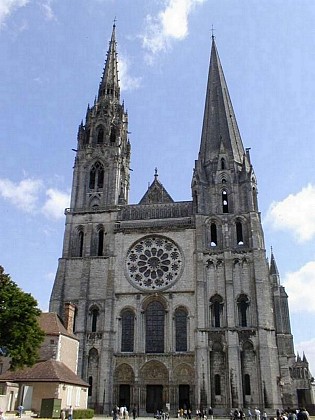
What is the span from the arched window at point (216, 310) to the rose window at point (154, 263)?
13.3ft

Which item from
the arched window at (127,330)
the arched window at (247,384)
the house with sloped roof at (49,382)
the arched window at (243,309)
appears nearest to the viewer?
the house with sloped roof at (49,382)

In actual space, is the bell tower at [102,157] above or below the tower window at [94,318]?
above

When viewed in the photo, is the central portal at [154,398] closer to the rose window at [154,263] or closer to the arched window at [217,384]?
the arched window at [217,384]

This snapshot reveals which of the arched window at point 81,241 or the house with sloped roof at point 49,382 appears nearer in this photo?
the house with sloped roof at point 49,382

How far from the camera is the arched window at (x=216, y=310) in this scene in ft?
130

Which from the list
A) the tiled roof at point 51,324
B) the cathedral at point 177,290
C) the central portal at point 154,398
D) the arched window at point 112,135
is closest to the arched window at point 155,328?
the cathedral at point 177,290

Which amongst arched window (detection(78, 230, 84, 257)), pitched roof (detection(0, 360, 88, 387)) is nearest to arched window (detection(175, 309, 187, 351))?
arched window (detection(78, 230, 84, 257))

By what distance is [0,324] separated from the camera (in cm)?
2556

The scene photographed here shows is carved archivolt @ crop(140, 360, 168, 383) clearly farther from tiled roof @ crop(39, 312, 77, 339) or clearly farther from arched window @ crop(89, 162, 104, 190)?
arched window @ crop(89, 162, 104, 190)

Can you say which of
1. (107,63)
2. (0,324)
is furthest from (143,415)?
(107,63)

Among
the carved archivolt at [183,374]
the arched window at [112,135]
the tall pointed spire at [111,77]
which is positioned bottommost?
the carved archivolt at [183,374]

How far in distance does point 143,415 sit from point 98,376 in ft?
16.0

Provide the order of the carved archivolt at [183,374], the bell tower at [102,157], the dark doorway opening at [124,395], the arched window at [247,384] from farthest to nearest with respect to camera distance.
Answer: the bell tower at [102,157] < the dark doorway opening at [124,395] < the carved archivolt at [183,374] < the arched window at [247,384]

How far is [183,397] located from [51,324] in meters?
12.8
